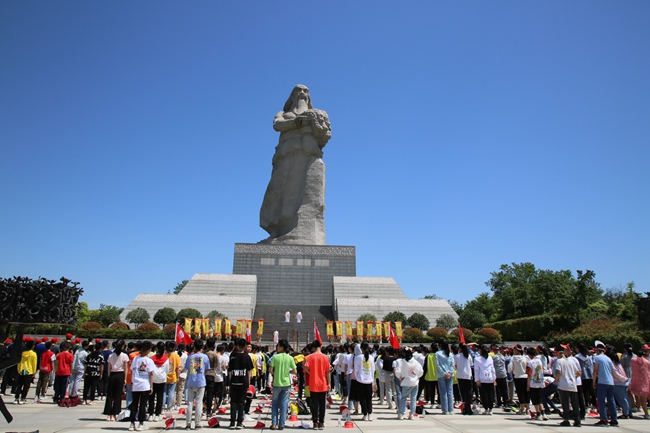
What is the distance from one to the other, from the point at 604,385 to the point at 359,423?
3.97 m

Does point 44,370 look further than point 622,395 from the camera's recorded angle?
Yes

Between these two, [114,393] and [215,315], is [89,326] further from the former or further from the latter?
[114,393]

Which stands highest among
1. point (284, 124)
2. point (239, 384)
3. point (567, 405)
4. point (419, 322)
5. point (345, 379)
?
point (284, 124)

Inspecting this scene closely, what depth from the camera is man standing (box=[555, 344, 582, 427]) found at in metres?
7.03

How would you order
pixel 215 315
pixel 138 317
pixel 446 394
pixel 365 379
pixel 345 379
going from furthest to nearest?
pixel 215 315 → pixel 138 317 → pixel 345 379 → pixel 446 394 → pixel 365 379

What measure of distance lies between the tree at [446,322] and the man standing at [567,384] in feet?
60.7

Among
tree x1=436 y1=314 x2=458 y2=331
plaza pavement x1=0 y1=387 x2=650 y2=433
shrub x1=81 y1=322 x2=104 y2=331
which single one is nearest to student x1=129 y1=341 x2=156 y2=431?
plaza pavement x1=0 y1=387 x2=650 y2=433

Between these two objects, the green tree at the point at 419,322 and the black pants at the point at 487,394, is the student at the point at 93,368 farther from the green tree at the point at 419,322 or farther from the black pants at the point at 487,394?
the green tree at the point at 419,322

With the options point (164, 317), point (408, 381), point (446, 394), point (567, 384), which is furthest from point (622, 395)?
point (164, 317)

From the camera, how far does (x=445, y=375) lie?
26.1 feet

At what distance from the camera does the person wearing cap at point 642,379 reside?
7934 millimetres

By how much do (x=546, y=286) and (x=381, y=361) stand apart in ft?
97.4

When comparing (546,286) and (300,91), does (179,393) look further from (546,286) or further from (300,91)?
(546,286)

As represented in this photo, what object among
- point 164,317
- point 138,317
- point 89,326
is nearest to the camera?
point 89,326
